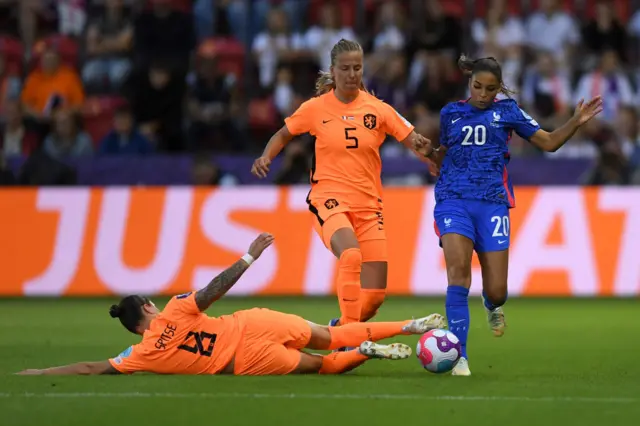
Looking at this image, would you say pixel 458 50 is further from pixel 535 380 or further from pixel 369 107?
pixel 535 380

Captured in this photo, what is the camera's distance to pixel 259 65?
18484 millimetres

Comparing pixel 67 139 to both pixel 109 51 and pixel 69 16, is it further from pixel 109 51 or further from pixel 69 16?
pixel 69 16

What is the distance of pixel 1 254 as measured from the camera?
15602 millimetres

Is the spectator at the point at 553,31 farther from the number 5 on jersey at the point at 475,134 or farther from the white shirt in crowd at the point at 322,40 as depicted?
the number 5 on jersey at the point at 475,134

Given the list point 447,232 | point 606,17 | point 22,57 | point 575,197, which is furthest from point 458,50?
point 447,232

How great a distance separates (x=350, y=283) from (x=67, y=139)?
9193mm

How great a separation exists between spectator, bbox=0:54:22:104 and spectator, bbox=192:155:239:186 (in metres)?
3.49

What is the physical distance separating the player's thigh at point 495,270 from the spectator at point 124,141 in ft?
30.1

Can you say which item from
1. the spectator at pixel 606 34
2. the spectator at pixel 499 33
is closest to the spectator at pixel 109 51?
the spectator at pixel 499 33

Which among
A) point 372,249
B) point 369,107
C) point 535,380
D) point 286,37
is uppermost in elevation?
point 286,37

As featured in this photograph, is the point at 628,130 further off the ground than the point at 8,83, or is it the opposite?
the point at 8,83

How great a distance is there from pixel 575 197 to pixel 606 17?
14.1ft

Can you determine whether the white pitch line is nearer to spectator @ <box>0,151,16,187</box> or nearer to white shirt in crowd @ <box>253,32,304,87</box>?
spectator @ <box>0,151,16,187</box>

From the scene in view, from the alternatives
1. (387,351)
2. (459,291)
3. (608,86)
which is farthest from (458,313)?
(608,86)
